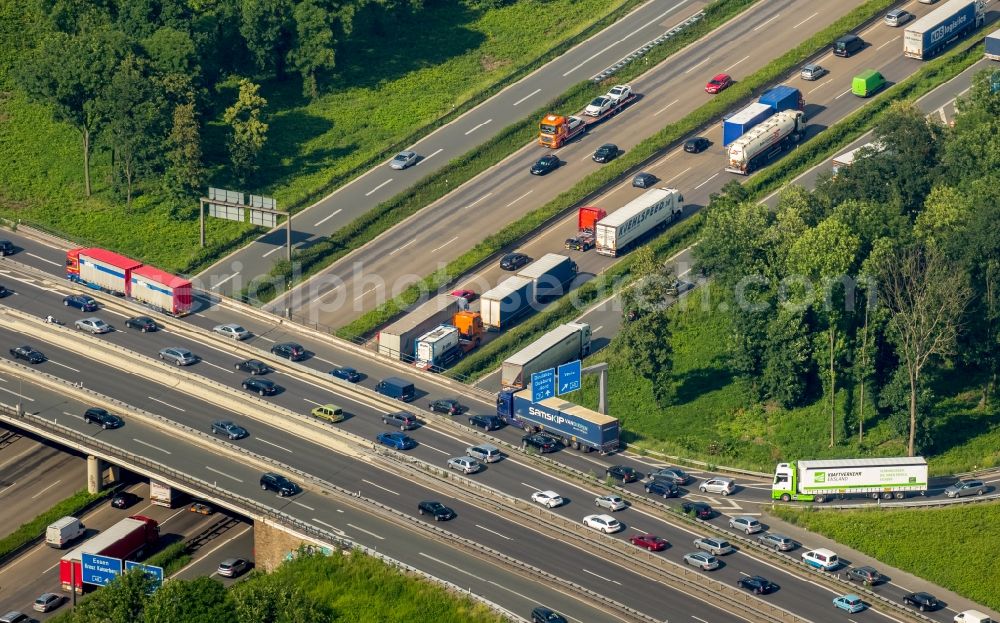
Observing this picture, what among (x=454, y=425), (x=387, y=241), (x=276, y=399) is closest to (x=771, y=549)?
(x=454, y=425)

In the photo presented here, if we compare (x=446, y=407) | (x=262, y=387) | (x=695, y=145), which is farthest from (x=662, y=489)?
(x=695, y=145)

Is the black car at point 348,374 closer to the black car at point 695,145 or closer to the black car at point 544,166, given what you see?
the black car at point 544,166

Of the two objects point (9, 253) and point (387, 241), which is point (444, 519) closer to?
point (387, 241)

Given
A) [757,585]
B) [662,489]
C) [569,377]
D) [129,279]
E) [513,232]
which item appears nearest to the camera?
[757,585]

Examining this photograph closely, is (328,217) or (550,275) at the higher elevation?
(328,217)

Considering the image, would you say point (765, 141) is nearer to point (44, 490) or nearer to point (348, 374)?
point (348, 374)

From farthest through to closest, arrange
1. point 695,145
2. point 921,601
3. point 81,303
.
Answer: point 695,145 < point 81,303 < point 921,601
